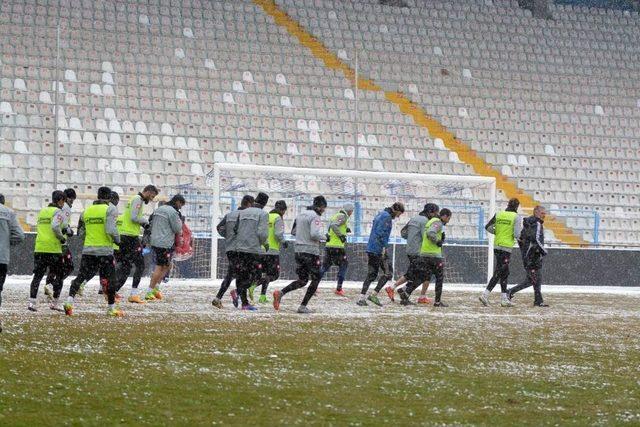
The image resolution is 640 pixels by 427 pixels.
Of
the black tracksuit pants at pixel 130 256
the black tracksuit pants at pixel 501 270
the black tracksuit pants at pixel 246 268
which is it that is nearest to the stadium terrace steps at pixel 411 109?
the black tracksuit pants at pixel 501 270

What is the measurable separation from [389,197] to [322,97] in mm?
7549

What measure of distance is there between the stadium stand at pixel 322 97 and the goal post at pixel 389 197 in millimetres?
3137

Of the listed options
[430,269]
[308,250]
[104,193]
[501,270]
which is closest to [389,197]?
[501,270]

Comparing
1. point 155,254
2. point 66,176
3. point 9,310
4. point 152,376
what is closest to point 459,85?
point 66,176

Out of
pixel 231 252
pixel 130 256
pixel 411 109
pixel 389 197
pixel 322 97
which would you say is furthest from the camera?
pixel 411 109

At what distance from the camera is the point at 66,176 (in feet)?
107

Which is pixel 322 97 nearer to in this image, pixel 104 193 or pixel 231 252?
pixel 231 252

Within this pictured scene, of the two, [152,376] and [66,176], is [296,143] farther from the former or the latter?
[152,376]

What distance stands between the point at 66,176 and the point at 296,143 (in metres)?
6.56

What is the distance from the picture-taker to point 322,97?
38.0 meters

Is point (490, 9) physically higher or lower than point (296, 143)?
higher

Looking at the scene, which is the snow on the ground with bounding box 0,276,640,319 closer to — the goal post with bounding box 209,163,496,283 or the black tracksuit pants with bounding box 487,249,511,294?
the black tracksuit pants with bounding box 487,249,511,294

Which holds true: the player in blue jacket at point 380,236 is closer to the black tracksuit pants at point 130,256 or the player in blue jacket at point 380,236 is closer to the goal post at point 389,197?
the black tracksuit pants at point 130,256

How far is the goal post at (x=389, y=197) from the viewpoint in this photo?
30.1 m
